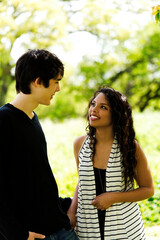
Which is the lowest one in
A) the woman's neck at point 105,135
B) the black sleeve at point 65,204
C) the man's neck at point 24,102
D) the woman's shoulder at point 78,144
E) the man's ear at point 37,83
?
the black sleeve at point 65,204

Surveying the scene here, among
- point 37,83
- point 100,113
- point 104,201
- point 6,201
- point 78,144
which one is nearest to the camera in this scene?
point 6,201

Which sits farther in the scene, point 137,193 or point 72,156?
point 72,156

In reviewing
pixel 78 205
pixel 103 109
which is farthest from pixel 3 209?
pixel 103 109

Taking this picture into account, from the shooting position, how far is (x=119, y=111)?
2.21 meters

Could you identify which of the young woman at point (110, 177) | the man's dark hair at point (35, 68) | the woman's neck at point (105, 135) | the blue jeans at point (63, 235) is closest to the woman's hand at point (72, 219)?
the young woman at point (110, 177)

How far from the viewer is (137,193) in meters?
2.11

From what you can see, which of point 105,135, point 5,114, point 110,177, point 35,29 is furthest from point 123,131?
point 35,29

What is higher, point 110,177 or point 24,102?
point 24,102

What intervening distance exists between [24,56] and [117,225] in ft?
3.98

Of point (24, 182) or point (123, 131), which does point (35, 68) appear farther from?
point (123, 131)

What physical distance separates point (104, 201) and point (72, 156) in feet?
25.8

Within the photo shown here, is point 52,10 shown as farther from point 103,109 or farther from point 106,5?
point 103,109

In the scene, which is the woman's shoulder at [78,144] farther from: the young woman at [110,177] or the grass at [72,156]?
the grass at [72,156]

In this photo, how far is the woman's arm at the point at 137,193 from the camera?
204cm
